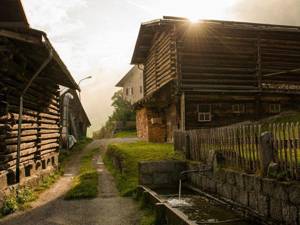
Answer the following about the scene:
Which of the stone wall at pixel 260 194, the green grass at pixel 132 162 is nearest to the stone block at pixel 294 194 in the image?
the stone wall at pixel 260 194

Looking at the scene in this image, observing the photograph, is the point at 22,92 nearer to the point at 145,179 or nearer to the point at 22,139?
the point at 22,139

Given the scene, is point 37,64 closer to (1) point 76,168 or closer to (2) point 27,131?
(2) point 27,131

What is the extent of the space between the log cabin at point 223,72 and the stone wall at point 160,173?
23.5 ft

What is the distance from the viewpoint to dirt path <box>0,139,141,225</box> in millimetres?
8414

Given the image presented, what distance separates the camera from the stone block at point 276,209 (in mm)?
6277

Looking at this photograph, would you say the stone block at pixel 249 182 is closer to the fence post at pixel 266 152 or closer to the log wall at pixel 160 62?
the fence post at pixel 266 152

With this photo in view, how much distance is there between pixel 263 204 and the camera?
6.78 m

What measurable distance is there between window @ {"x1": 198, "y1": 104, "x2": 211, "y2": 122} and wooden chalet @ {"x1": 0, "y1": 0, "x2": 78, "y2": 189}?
283 inches

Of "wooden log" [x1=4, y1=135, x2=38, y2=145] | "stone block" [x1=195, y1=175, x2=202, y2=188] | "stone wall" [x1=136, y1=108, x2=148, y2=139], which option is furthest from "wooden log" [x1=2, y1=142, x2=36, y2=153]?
"stone wall" [x1=136, y1=108, x2=148, y2=139]

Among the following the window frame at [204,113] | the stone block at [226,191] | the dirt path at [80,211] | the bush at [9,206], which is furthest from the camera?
the window frame at [204,113]

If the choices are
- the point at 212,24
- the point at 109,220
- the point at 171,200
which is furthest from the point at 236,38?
the point at 109,220

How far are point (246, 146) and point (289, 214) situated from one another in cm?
208

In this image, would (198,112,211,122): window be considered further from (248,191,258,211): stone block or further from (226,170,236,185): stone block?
(248,191,258,211): stone block

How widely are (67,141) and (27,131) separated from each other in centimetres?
1343
